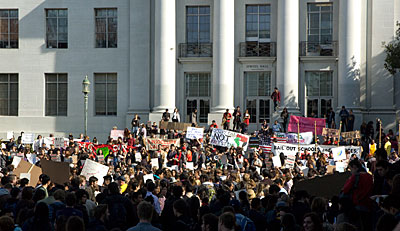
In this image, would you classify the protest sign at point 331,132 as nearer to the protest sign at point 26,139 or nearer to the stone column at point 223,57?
the stone column at point 223,57

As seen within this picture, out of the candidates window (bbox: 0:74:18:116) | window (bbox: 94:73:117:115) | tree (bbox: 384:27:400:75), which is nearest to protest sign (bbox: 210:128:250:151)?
tree (bbox: 384:27:400:75)

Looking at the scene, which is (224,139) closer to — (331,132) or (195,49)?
(331,132)

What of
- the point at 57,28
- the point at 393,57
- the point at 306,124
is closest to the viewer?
the point at 306,124

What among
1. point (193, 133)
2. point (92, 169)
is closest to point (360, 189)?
point (92, 169)

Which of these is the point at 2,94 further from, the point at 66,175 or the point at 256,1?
the point at 66,175

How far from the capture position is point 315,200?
1059cm

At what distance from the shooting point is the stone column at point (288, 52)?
4169 cm

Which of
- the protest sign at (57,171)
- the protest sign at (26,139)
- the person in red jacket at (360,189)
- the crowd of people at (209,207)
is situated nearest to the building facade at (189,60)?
the protest sign at (26,139)

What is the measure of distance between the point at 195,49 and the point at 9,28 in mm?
13599

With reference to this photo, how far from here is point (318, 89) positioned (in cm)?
4425

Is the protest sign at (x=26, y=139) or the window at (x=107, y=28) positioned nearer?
the protest sign at (x=26, y=139)

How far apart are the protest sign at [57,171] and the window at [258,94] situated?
96.5ft

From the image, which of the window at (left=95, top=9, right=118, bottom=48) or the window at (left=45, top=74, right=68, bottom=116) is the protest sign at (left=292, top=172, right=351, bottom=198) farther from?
the window at (left=45, top=74, right=68, bottom=116)

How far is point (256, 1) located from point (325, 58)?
607 centimetres
